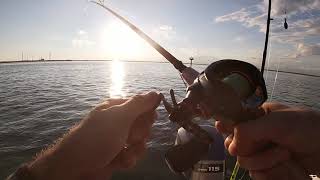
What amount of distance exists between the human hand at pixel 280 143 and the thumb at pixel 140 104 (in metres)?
0.83

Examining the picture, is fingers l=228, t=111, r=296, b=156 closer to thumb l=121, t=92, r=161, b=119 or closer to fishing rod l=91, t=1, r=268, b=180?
fishing rod l=91, t=1, r=268, b=180

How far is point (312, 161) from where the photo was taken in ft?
5.23

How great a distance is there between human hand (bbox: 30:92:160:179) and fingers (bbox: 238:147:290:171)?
3.04 feet

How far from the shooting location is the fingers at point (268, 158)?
4.95 feet

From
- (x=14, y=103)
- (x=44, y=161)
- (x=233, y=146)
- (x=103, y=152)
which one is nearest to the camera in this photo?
(x=233, y=146)

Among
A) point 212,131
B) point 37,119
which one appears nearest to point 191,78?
point 212,131

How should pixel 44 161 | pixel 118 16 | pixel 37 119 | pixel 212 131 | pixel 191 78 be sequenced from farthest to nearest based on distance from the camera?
pixel 37 119 → pixel 212 131 → pixel 118 16 → pixel 191 78 → pixel 44 161

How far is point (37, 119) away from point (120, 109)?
14752 mm

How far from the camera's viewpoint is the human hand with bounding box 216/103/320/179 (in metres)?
1.47

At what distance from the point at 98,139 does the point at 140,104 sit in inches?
16.5

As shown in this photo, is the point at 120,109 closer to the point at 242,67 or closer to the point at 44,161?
the point at 44,161

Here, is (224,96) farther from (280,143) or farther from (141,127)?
(141,127)

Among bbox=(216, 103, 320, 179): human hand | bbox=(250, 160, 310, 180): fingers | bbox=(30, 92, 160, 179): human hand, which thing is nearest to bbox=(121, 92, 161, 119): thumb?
bbox=(30, 92, 160, 179): human hand

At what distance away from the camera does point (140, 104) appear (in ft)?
7.28
